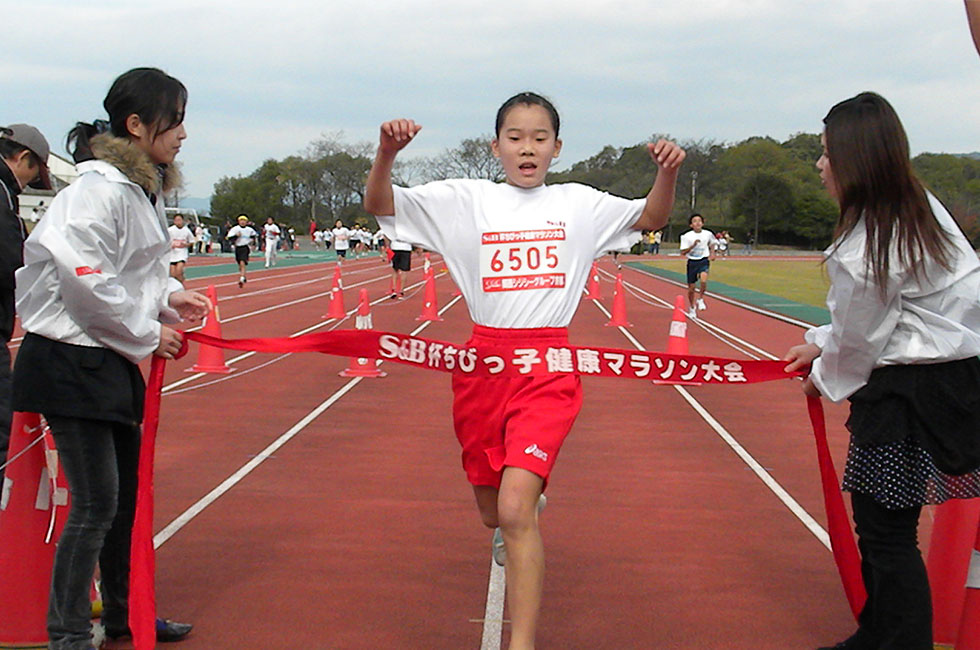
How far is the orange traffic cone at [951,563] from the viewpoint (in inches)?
163

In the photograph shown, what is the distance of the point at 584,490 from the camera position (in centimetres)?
676

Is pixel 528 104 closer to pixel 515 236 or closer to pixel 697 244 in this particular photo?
pixel 515 236

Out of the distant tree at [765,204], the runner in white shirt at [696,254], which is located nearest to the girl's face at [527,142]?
the runner in white shirt at [696,254]

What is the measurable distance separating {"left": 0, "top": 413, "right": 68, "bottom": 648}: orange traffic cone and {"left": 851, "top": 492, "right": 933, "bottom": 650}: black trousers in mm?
3190

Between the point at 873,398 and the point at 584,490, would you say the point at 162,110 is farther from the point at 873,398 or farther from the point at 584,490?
the point at 584,490

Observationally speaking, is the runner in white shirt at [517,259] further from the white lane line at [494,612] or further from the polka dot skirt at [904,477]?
the polka dot skirt at [904,477]

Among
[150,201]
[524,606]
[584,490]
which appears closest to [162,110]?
[150,201]

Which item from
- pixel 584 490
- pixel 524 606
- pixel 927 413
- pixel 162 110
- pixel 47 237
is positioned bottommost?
pixel 584 490

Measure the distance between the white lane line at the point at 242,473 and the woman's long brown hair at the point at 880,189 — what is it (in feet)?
12.6

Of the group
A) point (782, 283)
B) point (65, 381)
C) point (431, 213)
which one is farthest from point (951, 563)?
point (782, 283)

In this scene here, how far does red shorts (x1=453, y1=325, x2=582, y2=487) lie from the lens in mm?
3809

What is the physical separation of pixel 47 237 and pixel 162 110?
683mm

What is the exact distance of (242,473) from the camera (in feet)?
23.2

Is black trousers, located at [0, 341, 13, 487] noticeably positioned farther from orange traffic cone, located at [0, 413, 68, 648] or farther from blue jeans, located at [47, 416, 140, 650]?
blue jeans, located at [47, 416, 140, 650]
